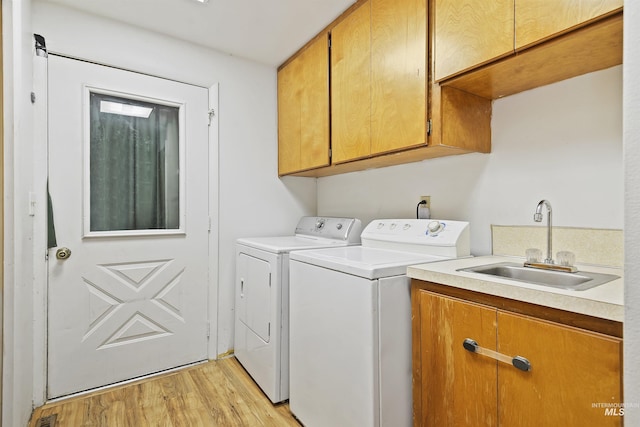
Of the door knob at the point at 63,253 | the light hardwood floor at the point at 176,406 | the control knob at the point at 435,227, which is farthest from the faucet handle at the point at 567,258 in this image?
the door knob at the point at 63,253

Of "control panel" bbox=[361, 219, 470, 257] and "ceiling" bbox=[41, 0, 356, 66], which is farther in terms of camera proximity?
"ceiling" bbox=[41, 0, 356, 66]

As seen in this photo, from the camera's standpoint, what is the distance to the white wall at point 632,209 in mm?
608

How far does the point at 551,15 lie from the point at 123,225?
7.98 feet

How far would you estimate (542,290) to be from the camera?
87 centimetres

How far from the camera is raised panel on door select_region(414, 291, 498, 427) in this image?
1.00 meters

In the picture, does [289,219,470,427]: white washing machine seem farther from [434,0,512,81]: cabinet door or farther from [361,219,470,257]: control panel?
[434,0,512,81]: cabinet door

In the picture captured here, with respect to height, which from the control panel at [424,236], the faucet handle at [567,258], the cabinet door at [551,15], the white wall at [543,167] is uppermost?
the cabinet door at [551,15]

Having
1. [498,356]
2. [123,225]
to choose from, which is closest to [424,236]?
[498,356]

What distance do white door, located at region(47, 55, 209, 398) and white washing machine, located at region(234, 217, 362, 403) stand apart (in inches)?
14.1

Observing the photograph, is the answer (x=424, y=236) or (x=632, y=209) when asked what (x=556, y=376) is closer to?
(x=632, y=209)

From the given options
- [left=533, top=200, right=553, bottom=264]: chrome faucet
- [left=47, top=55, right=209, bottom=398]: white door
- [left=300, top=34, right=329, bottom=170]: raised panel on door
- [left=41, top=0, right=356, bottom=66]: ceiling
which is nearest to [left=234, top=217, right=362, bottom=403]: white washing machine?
[left=47, top=55, right=209, bottom=398]: white door

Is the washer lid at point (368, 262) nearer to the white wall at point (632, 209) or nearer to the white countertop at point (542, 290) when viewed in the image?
the white countertop at point (542, 290)

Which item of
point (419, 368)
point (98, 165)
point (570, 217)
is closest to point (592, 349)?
point (419, 368)

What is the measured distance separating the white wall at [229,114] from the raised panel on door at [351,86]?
2.68 feet
